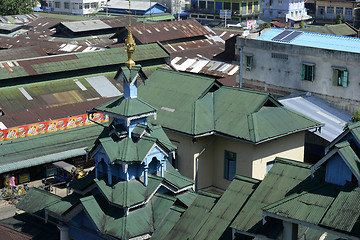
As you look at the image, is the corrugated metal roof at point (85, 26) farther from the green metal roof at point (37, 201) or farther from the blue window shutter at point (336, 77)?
the green metal roof at point (37, 201)

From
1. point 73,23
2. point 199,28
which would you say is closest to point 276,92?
point 199,28

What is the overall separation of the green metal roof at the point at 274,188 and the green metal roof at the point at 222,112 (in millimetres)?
7503

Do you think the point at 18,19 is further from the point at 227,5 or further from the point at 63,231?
the point at 63,231

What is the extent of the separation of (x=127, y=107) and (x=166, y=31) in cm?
7505

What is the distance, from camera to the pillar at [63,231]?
32.5 m

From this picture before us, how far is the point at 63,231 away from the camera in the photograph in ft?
107

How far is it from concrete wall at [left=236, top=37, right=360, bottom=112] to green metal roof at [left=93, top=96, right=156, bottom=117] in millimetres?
27857

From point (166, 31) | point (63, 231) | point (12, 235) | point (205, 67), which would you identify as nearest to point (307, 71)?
point (205, 67)

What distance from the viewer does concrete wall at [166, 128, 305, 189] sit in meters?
38.1

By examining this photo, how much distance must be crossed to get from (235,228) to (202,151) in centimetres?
1231

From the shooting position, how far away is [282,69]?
59.3 metres

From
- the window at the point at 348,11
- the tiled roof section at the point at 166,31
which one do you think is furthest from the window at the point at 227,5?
the tiled roof section at the point at 166,31

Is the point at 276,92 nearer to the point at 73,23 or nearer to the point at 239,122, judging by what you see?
the point at 239,122

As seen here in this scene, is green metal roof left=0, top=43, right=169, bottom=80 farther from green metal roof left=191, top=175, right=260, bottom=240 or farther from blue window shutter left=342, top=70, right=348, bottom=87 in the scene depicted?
green metal roof left=191, top=175, right=260, bottom=240
